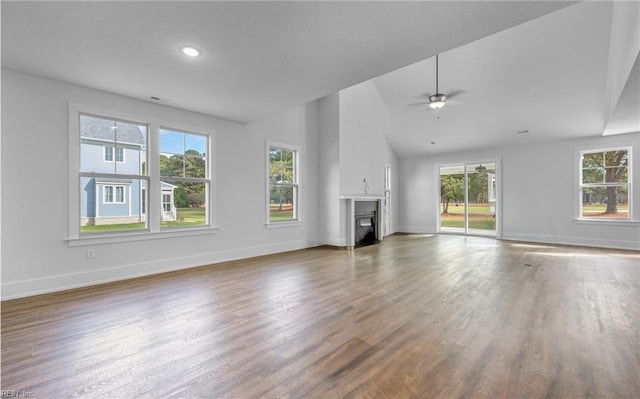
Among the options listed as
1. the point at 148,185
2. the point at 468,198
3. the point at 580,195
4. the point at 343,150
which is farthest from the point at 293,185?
the point at 580,195

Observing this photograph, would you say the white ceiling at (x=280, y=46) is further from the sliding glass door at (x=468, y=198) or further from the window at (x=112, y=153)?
the sliding glass door at (x=468, y=198)

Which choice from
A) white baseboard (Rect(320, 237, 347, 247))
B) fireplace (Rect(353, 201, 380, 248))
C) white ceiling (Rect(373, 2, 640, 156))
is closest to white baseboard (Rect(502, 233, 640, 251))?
white ceiling (Rect(373, 2, 640, 156))

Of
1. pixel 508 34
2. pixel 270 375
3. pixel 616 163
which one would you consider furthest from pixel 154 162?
pixel 616 163

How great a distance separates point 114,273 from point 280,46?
144 inches

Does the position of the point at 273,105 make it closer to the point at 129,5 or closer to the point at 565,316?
the point at 129,5

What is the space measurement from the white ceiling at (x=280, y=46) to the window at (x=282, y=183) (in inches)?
45.1

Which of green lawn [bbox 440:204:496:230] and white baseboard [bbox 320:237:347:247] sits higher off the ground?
green lawn [bbox 440:204:496:230]

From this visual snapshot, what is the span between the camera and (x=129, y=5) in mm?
A: 2027

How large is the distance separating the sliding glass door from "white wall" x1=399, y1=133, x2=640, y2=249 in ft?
1.03

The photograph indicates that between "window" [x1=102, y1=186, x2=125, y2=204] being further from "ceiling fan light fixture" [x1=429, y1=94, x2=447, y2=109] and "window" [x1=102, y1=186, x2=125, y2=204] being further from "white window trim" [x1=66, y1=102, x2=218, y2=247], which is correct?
"ceiling fan light fixture" [x1=429, y1=94, x2=447, y2=109]

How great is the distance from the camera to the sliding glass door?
8242mm

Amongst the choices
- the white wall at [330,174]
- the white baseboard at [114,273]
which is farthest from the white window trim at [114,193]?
the white wall at [330,174]

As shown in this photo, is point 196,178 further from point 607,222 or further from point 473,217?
point 607,222

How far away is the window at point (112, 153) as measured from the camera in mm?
3841
